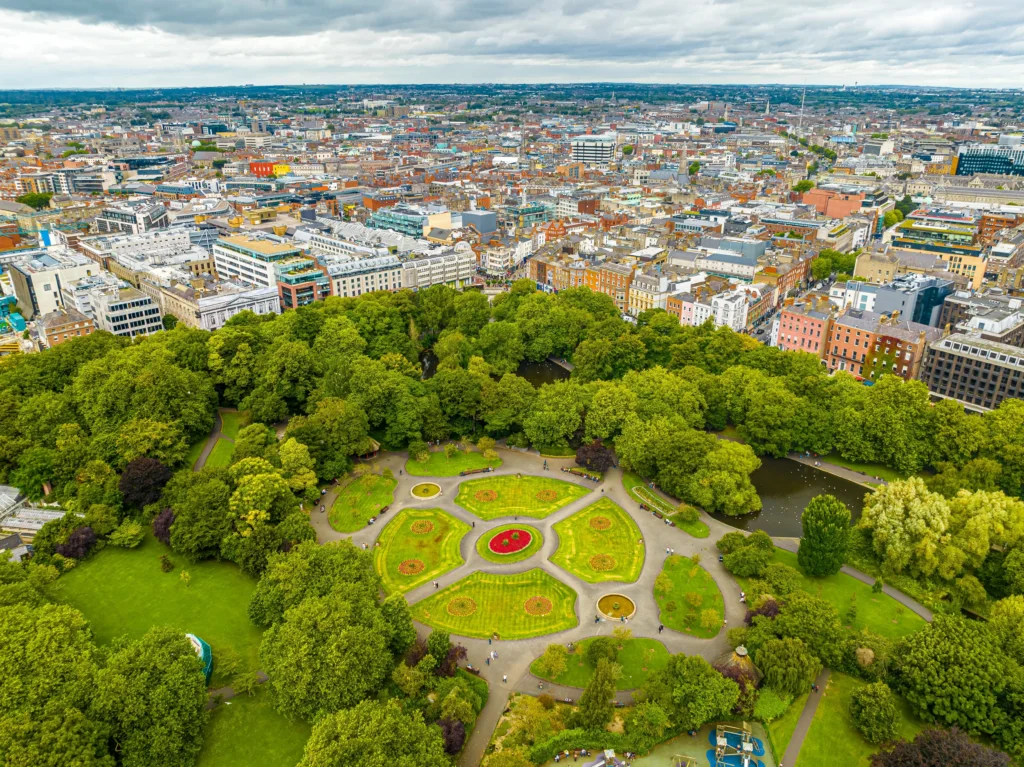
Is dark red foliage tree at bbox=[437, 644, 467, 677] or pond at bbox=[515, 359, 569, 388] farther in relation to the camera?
pond at bbox=[515, 359, 569, 388]

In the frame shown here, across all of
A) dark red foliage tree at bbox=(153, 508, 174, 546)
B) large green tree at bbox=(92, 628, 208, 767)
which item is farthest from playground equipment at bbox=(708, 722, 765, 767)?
dark red foliage tree at bbox=(153, 508, 174, 546)

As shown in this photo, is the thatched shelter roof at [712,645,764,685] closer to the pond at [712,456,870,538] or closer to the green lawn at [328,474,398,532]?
the pond at [712,456,870,538]

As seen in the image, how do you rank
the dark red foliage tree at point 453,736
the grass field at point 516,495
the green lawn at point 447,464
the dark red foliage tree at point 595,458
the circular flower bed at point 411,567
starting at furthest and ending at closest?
the green lawn at point 447,464 < the dark red foliage tree at point 595,458 < the grass field at point 516,495 < the circular flower bed at point 411,567 < the dark red foliage tree at point 453,736

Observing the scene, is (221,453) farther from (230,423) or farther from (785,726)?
(785,726)

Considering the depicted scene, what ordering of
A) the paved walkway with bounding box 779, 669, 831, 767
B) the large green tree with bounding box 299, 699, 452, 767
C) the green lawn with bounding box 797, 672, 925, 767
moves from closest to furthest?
the large green tree with bounding box 299, 699, 452, 767 → the green lawn with bounding box 797, 672, 925, 767 → the paved walkway with bounding box 779, 669, 831, 767

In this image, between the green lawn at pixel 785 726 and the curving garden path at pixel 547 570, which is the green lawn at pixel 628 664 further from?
the green lawn at pixel 785 726

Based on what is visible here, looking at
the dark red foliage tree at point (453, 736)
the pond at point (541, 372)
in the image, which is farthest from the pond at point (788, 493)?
the dark red foliage tree at point (453, 736)

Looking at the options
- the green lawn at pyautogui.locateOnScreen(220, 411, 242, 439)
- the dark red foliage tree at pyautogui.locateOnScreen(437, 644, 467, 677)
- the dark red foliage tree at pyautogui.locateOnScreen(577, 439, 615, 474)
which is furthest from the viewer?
the green lawn at pyautogui.locateOnScreen(220, 411, 242, 439)
